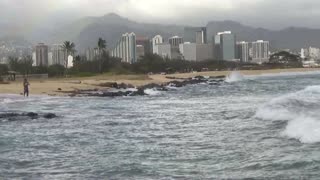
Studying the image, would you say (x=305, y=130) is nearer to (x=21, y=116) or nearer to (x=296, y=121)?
(x=296, y=121)

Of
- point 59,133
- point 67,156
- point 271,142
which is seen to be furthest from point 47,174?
point 59,133

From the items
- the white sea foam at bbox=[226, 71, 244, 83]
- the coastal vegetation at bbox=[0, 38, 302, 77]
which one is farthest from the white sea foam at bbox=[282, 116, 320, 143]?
the coastal vegetation at bbox=[0, 38, 302, 77]

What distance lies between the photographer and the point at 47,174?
1289cm

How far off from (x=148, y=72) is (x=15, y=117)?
136 m

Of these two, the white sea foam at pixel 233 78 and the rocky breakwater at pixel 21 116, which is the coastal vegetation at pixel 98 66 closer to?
the white sea foam at pixel 233 78

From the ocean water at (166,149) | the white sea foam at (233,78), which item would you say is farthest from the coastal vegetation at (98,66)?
the ocean water at (166,149)

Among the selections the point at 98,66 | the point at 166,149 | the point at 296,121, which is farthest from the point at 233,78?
the point at 166,149

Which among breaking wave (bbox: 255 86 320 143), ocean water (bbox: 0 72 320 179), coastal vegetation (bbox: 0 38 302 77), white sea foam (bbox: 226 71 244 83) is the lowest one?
white sea foam (bbox: 226 71 244 83)

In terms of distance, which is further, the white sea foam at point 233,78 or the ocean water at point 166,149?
the white sea foam at point 233,78

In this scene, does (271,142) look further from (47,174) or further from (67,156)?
(47,174)

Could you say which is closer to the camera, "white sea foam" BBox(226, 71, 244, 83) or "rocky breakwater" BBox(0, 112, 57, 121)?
"rocky breakwater" BBox(0, 112, 57, 121)

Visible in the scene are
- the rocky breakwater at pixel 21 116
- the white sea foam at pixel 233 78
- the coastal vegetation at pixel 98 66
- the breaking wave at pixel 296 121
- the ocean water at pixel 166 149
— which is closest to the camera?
the ocean water at pixel 166 149

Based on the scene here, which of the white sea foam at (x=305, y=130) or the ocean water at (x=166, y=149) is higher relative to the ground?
the white sea foam at (x=305, y=130)

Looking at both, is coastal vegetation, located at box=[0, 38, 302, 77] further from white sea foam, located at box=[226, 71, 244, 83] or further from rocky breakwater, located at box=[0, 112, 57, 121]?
rocky breakwater, located at box=[0, 112, 57, 121]
